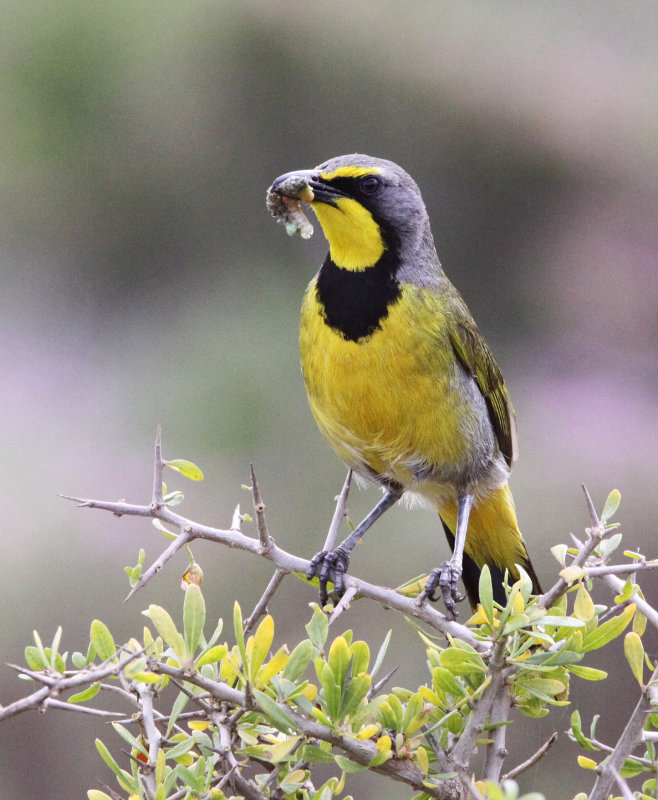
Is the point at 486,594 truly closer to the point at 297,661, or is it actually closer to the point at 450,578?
the point at 297,661

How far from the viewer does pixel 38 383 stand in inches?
280

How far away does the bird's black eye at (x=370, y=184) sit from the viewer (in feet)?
9.76

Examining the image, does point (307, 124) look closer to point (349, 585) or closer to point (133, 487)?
point (133, 487)

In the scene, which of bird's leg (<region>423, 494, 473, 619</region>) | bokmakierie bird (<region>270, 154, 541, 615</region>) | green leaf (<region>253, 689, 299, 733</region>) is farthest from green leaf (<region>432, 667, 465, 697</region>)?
bokmakierie bird (<region>270, 154, 541, 615</region>)

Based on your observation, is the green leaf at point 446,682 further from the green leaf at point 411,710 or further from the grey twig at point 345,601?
the grey twig at point 345,601

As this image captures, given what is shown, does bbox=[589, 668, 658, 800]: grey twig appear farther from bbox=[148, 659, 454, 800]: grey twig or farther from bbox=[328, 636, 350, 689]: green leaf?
bbox=[328, 636, 350, 689]: green leaf

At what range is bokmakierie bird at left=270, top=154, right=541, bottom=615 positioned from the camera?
282cm

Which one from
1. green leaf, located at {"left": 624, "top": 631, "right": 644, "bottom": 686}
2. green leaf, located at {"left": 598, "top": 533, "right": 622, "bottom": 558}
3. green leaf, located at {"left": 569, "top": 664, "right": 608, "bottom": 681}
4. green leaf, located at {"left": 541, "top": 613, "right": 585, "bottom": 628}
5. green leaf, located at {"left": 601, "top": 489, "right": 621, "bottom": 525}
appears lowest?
green leaf, located at {"left": 569, "top": 664, "right": 608, "bottom": 681}

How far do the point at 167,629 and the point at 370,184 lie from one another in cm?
178

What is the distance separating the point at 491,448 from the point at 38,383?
4.69m

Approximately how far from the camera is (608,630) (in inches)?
62.4

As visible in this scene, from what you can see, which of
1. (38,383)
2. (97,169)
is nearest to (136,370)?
(38,383)

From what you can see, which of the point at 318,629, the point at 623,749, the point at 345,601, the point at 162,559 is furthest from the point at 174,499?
the point at 623,749

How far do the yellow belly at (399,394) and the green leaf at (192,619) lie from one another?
130 cm
